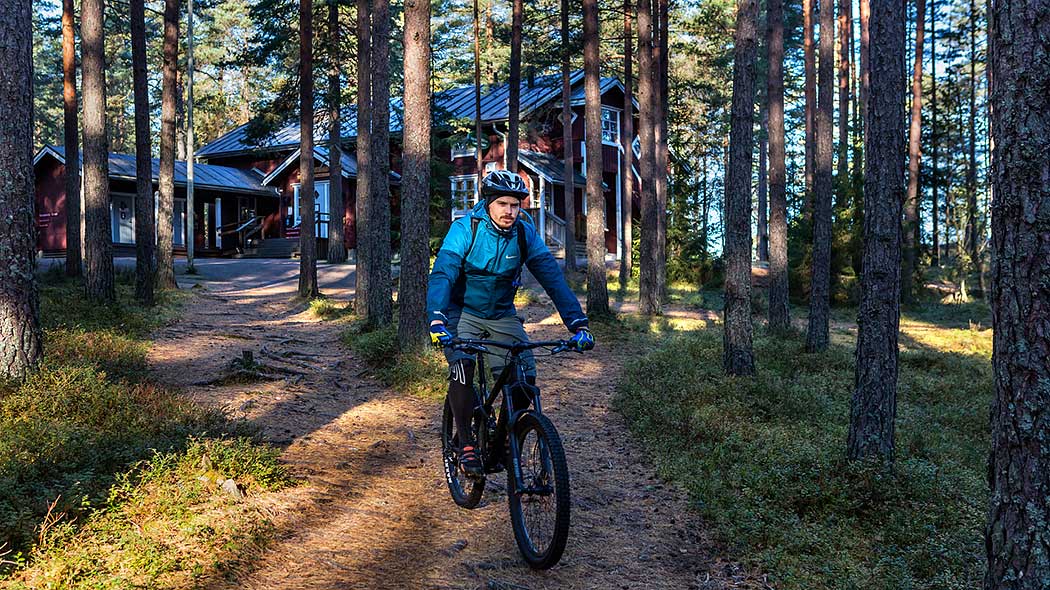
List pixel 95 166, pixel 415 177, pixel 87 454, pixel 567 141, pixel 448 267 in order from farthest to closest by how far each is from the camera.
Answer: pixel 567 141
pixel 95 166
pixel 415 177
pixel 87 454
pixel 448 267

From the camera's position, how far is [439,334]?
530 cm

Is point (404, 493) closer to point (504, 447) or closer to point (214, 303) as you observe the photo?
point (504, 447)

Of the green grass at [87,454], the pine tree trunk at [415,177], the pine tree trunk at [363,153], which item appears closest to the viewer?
the green grass at [87,454]

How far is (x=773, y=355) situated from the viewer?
14.7 metres

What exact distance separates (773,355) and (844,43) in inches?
886

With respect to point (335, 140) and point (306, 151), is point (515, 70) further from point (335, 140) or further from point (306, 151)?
point (306, 151)

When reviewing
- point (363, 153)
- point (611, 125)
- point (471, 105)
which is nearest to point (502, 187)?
point (363, 153)

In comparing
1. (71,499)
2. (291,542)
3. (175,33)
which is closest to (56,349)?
(71,499)

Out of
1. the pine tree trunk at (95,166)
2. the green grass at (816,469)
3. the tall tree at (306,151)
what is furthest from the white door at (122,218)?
the green grass at (816,469)

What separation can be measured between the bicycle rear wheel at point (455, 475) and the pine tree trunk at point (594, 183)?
37.7ft

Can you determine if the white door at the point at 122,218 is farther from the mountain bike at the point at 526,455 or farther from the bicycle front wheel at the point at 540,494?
the bicycle front wheel at the point at 540,494

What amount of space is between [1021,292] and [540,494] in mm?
2953

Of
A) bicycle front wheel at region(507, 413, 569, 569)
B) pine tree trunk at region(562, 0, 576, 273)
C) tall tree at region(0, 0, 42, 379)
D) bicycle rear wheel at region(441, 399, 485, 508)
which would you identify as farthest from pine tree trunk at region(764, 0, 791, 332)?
tall tree at region(0, 0, 42, 379)

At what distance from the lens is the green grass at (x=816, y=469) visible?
5.52 m
